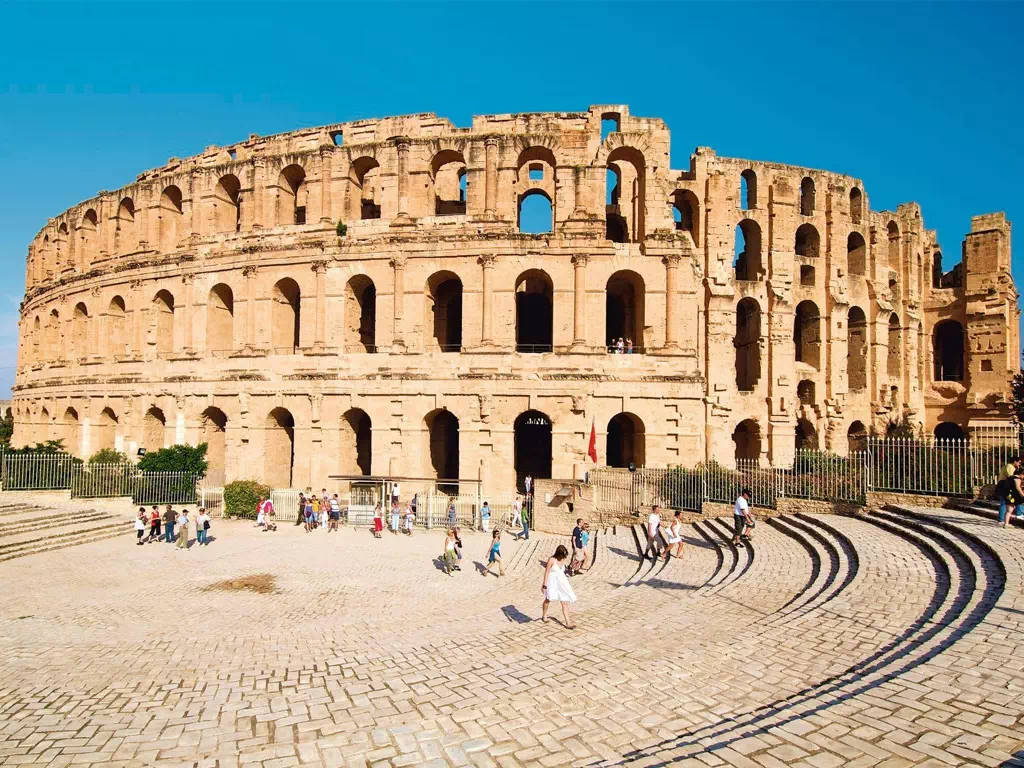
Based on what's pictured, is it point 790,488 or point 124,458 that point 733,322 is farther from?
point 124,458

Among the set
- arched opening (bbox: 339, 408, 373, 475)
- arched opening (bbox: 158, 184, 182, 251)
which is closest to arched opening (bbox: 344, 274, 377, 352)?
arched opening (bbox: 339, 408, 373, 475)

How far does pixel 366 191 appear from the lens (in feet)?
94.6

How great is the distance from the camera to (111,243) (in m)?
30.5

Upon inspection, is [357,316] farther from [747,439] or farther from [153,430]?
[747,439]

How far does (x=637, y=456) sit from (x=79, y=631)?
18575mm

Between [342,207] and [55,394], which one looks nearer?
[342,207]

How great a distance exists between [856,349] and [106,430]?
133 feet

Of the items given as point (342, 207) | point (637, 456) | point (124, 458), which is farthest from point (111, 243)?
point (637, 456)

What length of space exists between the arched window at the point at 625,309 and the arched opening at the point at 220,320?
18.1 meters

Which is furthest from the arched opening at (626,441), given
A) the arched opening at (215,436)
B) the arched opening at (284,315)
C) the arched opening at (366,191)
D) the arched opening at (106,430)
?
the arched opening at (106,430)

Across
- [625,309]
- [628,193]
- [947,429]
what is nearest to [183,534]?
[625,309]

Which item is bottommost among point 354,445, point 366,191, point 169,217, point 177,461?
point 177,461

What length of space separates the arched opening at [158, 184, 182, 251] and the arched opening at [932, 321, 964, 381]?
44416mm

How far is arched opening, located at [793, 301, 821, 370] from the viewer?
1196 inches
